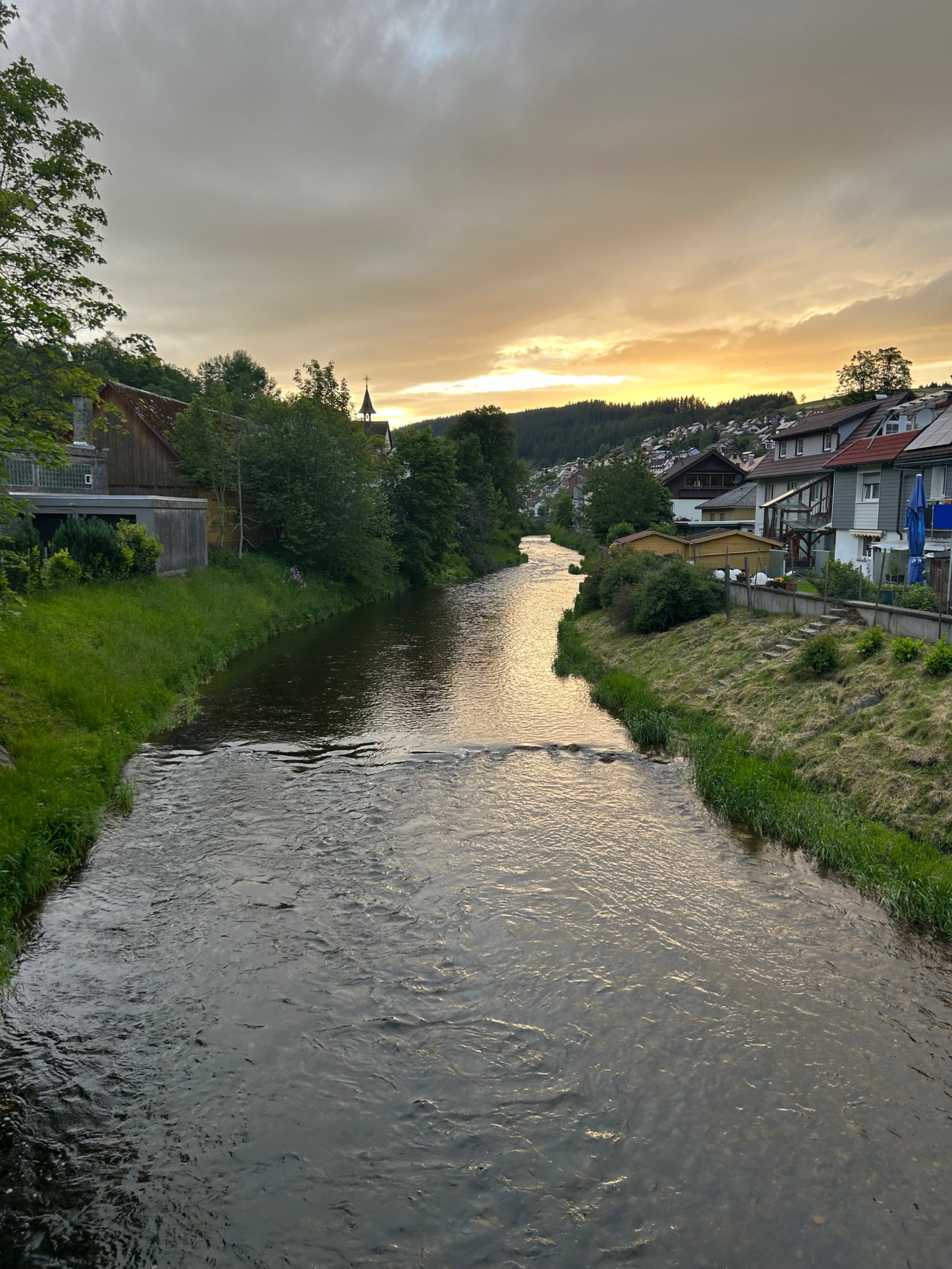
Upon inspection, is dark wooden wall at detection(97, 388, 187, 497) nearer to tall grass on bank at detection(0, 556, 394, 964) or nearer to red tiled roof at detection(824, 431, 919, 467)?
tall grass on bank at detection(0, 556, 394, 964)

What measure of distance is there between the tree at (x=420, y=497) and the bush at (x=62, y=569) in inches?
1093

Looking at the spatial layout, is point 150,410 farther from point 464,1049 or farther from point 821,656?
point 464,1049

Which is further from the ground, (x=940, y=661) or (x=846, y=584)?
(x=846, y=584)

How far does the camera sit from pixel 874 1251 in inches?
232

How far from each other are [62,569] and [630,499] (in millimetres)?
47298

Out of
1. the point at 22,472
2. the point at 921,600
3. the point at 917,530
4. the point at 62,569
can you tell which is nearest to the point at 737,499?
the point at 917,530

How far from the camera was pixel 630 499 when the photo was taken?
6238cm

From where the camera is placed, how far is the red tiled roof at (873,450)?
31.2m

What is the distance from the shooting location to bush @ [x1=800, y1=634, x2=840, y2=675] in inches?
658

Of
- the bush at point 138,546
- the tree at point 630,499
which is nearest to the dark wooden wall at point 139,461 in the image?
the bush at point 138,546

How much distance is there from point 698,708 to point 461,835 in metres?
8.26

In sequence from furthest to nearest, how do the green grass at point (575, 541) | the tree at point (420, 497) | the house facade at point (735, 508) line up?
1. the green grass at point (575, 541)
2. the house facade at point (735, 508)
3. the tree at point (420, 497)

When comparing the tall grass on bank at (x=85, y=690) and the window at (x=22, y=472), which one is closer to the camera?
the tall grass on bank at (x=85, y=690)

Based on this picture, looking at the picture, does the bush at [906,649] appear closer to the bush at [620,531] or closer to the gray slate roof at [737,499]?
the bush at [620,531]
